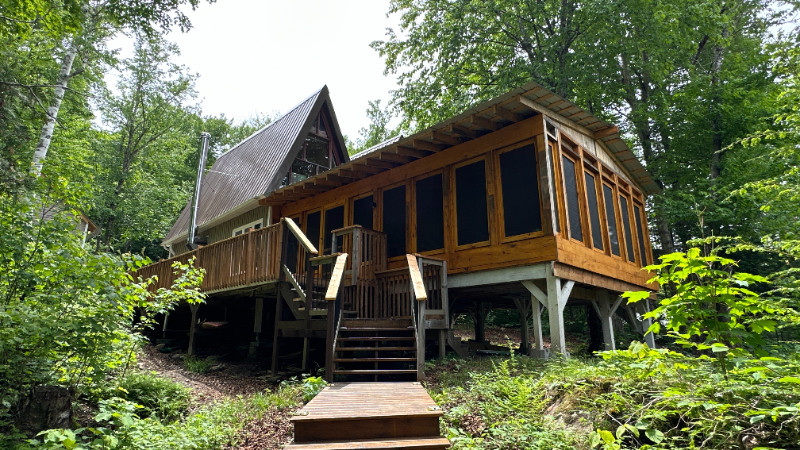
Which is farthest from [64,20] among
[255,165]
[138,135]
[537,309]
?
[138,135]

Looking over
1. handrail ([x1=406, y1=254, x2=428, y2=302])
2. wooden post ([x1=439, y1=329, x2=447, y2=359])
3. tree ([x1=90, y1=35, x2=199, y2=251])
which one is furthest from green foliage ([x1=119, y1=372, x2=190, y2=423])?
tree ([x1=90, y1=35, x2=199, y2=251])

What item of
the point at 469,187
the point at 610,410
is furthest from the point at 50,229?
the point at 469,187

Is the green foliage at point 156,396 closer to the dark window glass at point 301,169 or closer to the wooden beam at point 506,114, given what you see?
the wooden beam at point 506,114

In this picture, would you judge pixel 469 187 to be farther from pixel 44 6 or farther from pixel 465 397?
pixel 44 6

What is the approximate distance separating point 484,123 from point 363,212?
378 centimetres

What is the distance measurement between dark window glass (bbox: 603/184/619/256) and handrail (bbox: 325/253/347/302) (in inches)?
246

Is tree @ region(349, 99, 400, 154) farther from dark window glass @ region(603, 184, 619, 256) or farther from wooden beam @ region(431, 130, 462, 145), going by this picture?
wooden beam @ region(431, 130, 462, 145)

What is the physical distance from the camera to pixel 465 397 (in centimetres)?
477

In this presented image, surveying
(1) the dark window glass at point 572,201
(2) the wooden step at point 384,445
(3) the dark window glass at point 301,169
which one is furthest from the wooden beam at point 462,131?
(3) the dark window glass at point 301,169

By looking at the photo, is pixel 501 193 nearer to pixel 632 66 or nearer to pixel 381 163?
pixel 381 163

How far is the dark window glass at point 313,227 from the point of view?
11606 mm

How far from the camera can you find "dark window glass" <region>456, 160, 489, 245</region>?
26.9 feet

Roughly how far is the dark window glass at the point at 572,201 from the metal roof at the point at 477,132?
904 mm

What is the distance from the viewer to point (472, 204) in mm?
8406
